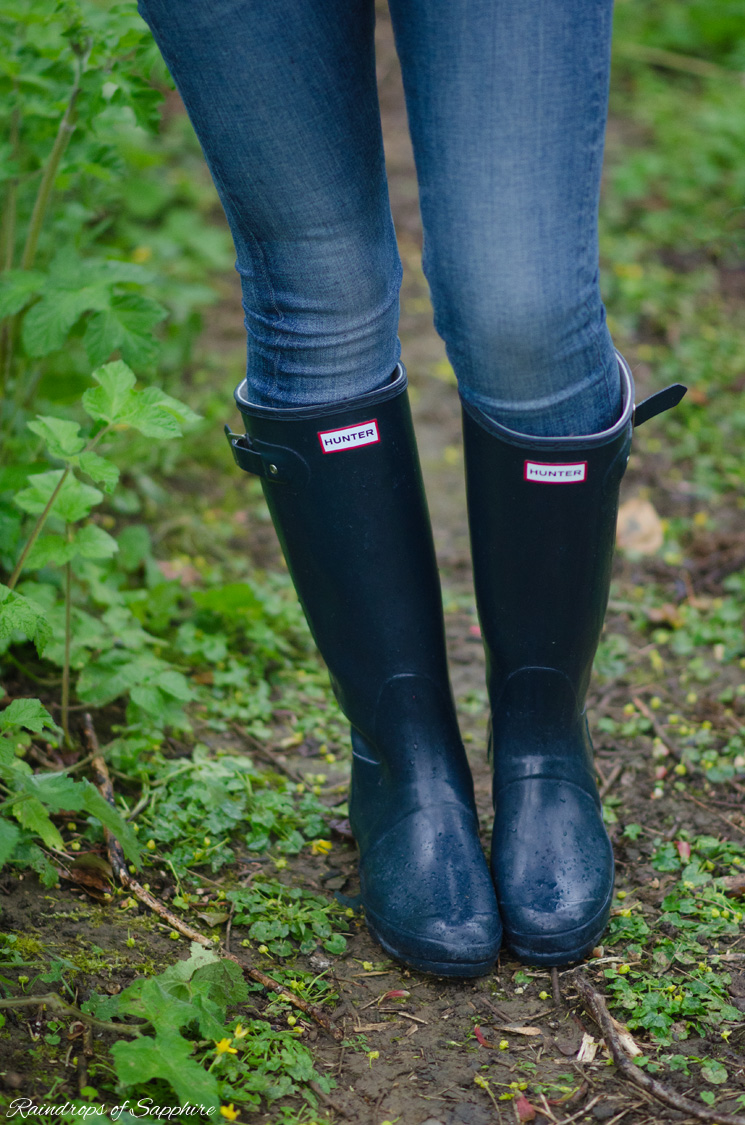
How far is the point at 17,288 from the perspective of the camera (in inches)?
57.7

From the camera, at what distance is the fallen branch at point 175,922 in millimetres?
1038

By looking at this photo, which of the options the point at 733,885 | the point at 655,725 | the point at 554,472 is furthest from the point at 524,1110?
the point at 655,725

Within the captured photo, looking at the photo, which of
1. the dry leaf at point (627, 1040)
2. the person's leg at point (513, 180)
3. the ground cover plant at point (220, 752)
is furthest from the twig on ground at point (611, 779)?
the person's leg at point (513, 180)

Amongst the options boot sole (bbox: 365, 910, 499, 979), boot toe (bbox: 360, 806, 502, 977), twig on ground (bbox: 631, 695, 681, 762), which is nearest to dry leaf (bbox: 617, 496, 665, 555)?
twig on ground (bbox: 631, 695, 681, 762)

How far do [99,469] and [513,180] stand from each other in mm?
583

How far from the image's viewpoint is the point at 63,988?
99 cm

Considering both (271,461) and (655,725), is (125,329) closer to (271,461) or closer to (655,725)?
(271,461)

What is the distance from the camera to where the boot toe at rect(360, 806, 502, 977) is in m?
1.09

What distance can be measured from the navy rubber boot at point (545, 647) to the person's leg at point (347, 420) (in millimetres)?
59

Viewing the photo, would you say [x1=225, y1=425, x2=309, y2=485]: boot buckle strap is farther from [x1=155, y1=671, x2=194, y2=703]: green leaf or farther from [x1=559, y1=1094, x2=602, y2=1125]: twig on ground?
[x1=559, y1=1094, x2=602, y2=1125]: twig on ground

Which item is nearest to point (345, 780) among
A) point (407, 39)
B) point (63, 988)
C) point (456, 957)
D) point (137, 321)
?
point (456, 957)

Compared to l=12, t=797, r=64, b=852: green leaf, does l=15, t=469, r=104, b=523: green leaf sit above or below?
above

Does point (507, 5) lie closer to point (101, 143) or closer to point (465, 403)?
point (465, 403)

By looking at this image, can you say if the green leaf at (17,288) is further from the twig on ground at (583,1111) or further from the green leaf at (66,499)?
the twig on ground at (583,1111)
